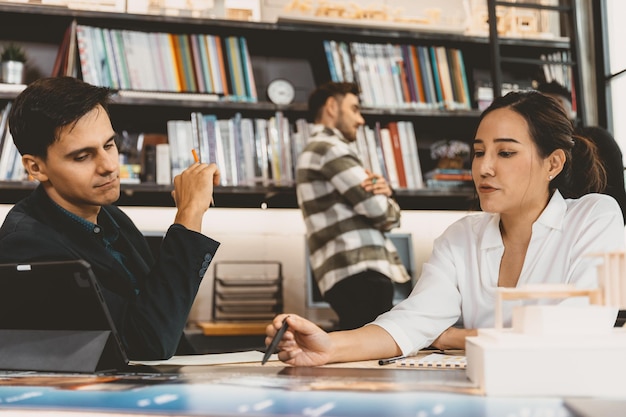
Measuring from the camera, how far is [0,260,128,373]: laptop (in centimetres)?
103

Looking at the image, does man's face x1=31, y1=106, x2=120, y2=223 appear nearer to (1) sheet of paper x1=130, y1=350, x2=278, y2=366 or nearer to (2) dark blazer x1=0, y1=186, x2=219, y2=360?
(2) dark blazer x1=0, y1=186, x2=219, y2=360

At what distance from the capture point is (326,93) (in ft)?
9.62

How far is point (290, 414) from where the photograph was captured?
0.65 metres

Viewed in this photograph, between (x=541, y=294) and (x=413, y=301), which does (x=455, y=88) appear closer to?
(x=413, y=301)

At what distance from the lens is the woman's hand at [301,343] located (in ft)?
3.83

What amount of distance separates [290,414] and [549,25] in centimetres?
344

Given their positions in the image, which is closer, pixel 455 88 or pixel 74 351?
pixel 74 351

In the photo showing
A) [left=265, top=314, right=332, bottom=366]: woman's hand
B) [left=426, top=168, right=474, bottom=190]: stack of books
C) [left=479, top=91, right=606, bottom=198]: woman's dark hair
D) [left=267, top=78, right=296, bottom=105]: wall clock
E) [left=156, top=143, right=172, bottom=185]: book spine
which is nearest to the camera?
[left=265, top=314, right=332, bottom=366]: woman's hand

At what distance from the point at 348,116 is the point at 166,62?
833 mm

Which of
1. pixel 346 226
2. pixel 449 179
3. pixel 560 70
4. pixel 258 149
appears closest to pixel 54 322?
pixel 346 226

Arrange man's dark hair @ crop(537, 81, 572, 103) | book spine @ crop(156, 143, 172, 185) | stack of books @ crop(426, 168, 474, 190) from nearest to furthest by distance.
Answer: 1. man's dark hair @ crop(537, 81, 572, 103)
2. book spine @ crop(156, 143, 172, 185)
3. stack of books @ crop(426, 168, 474, 190)

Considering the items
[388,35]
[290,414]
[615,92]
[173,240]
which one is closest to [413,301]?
[173,240]

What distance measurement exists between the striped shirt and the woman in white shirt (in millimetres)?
1067

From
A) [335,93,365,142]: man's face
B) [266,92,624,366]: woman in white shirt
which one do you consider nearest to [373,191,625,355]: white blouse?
[266,92,624,366]: woman in white shirt
